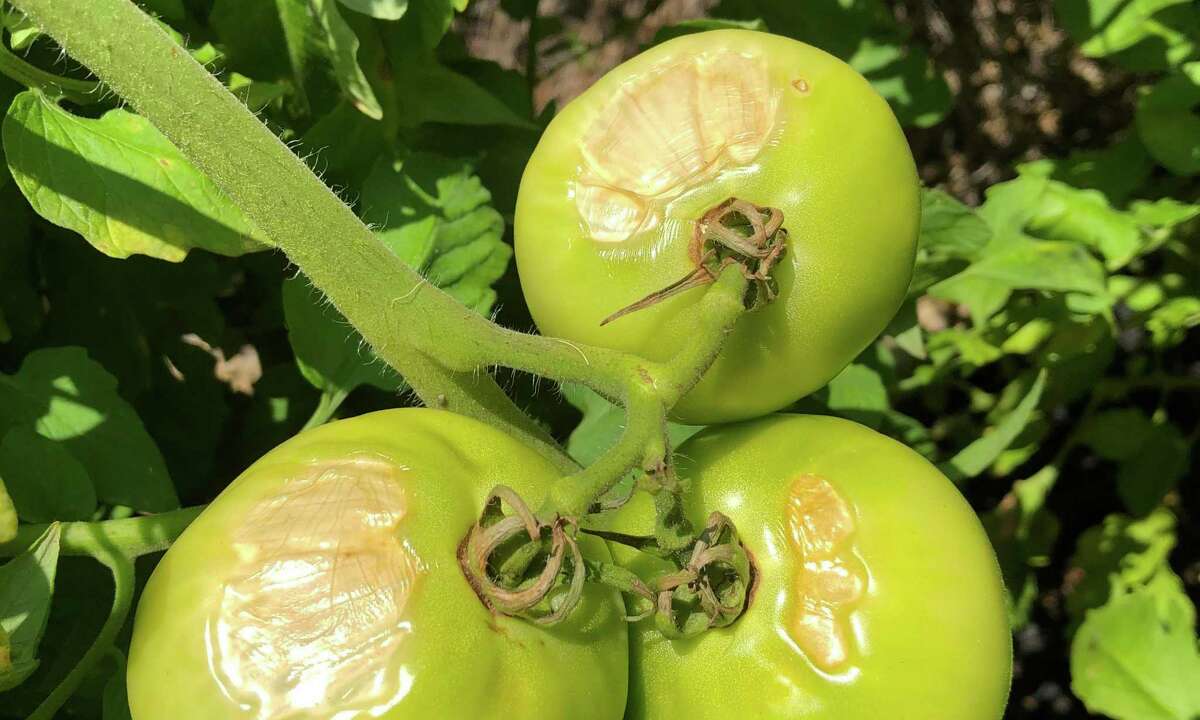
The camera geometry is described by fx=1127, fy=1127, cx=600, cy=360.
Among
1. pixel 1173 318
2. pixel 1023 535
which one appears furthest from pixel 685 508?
pixel 1023 535

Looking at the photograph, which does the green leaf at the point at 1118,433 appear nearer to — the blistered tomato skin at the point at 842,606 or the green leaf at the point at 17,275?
the blistered tomato skin at the point at 842,606

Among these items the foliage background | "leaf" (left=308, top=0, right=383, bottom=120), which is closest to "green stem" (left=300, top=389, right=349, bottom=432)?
the foliage background

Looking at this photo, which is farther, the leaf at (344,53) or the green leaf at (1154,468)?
the green leaf at (1154,468)

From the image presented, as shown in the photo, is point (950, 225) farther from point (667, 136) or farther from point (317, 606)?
point (317, 606)

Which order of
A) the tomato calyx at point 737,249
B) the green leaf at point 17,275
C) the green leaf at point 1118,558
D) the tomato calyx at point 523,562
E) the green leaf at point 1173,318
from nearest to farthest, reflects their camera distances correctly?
the tomato calyx at point 523,562 → the tomato calyx at point 737,249 → the green leaf at point 17,275 → the green leaf at point 1173,318 → the green leaf at point 1118,558

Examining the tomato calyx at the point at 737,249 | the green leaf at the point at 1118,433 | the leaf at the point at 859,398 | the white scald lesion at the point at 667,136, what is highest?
the white scald lesion at the point at 667,136

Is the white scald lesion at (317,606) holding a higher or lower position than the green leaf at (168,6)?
lower

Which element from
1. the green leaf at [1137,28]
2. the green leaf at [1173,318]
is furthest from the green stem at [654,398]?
the green leaf at [1173,318]

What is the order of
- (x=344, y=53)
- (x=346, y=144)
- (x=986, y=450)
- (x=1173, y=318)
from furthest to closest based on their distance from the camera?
(x=1173, y=318) → (x=986, y=450) → (x=346, y=144) → (x=344, y=53)

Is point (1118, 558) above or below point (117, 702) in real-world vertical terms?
below
